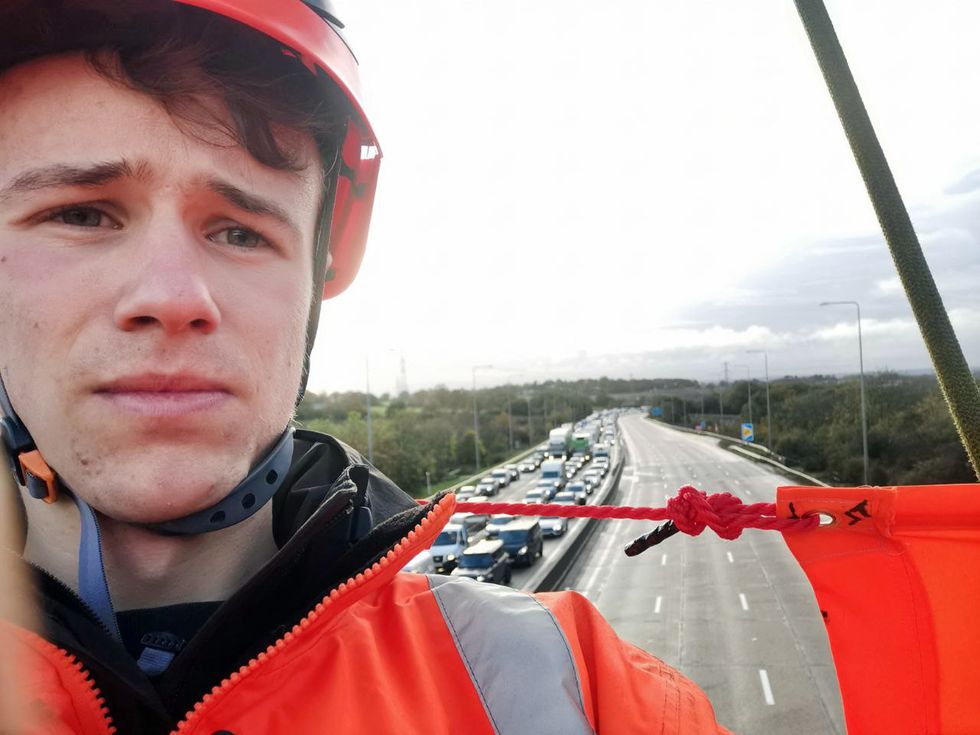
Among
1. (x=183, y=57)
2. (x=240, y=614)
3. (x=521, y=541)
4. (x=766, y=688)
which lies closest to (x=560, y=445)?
(x=521, y=541)

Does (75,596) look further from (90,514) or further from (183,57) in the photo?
(183,57)

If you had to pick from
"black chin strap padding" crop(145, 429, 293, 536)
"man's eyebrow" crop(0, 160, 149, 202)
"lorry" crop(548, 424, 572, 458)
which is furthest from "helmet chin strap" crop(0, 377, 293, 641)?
"lorry" crop(548, 424, 572, 458)

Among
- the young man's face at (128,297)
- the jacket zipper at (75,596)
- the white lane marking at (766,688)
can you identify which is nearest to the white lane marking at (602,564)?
the white lane marking at (766,688)

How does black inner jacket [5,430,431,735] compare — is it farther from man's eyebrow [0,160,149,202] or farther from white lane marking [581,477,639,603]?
white lane marking [581,477,639,603]

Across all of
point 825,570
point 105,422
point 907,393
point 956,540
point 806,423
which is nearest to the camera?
point 105,422

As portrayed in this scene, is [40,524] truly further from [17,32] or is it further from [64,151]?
[17,32]

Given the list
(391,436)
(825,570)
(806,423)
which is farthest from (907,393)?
(825,570)

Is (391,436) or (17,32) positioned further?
(391,436)
